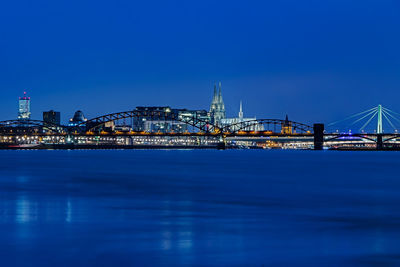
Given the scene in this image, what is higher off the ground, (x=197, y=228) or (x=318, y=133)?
(x=318, y=133)

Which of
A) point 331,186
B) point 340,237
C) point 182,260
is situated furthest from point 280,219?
point 331,186

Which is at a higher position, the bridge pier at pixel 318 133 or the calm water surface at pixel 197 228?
the bridge pier at pixel 318 133

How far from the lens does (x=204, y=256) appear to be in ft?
53.4

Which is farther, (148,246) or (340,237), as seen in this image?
(340,237)

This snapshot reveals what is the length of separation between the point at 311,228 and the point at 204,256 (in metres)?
6.30

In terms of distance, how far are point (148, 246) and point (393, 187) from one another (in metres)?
28.8

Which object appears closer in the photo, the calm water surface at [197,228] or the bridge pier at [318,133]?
the calm water surface at [197,228]

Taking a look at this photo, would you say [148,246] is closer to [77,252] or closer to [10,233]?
[77,252]

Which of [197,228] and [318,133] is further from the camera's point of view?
[318,133]

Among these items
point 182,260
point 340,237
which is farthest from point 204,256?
point 340,237

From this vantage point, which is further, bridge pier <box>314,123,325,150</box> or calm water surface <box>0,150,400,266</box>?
bridge pier <box>314,123,325,150</box>

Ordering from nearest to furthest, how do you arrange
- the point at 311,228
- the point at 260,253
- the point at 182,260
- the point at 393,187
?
1. the point at 182,260
2. the point at 260,253
3. the point at 311,228
4. the point at 393,187

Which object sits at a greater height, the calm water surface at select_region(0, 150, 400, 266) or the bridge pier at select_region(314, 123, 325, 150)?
the bridge pier at select_region(314, 123, 325, 150)

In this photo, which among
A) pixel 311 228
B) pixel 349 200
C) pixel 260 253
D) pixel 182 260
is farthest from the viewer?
pixel 349 200
